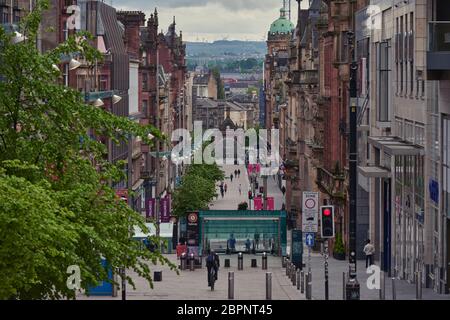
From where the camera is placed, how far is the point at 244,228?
68188 millimetres

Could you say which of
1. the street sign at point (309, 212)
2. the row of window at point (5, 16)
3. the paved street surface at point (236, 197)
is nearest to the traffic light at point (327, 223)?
the street sign at point (309, 212)

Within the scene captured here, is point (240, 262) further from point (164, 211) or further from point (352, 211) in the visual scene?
point (352, 211)

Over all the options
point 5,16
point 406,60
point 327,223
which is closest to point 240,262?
point 5,16

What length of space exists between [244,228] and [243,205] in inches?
1777

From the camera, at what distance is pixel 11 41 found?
30.3 m

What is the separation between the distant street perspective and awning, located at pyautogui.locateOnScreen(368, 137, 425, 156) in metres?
0.10

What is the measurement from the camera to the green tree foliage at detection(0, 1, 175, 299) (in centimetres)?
2675

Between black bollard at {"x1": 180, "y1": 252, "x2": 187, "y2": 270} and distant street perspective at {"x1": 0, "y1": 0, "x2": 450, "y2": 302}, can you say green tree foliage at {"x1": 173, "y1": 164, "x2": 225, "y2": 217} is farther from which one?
black bollard at {"x1": 180, "y1": 252, "x2": 187, "y2": 270}

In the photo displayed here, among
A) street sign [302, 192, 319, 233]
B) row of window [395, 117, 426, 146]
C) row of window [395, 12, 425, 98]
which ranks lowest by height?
street sign [302, 192, 319, 233]

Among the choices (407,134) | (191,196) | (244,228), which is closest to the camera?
(407,134)

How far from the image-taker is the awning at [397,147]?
46.3 m

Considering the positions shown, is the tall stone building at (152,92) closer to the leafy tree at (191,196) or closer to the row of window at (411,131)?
the leafy tree at (191,196)

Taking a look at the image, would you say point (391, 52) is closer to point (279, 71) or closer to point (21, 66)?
point (21, 66)

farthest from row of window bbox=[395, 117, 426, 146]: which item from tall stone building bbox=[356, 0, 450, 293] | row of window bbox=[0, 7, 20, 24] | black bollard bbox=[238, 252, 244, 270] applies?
row of window bbox=[0, 7, 20, 24]
